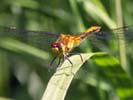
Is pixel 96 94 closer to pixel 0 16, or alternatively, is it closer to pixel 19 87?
pixel 19 87

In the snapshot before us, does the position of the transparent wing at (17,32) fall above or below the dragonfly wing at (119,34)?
above

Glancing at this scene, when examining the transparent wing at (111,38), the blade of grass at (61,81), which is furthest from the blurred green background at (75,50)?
the blade of grass at (61,81)

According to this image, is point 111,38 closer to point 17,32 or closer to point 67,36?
point 67,36

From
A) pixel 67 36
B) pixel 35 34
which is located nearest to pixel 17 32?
pixel 35 34

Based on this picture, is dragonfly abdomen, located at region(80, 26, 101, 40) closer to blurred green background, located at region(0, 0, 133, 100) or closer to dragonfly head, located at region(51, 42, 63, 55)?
blurred green background, located at region(0, 0, 133, 100)

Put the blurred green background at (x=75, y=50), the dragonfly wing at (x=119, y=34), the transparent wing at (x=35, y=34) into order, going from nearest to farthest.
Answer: the blurred green background at (x=75, y=50), the dragonfly wing at (x=119, y=34), the transparent wing at (x=35, y=34)

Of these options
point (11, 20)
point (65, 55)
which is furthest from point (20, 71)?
point (65, 55)

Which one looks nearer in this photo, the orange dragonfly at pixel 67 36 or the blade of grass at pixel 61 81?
the blade of grass at pixel 61 81

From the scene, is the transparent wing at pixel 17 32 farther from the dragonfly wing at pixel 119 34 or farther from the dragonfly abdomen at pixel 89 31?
the dragonfly wing at pixel 119 34
